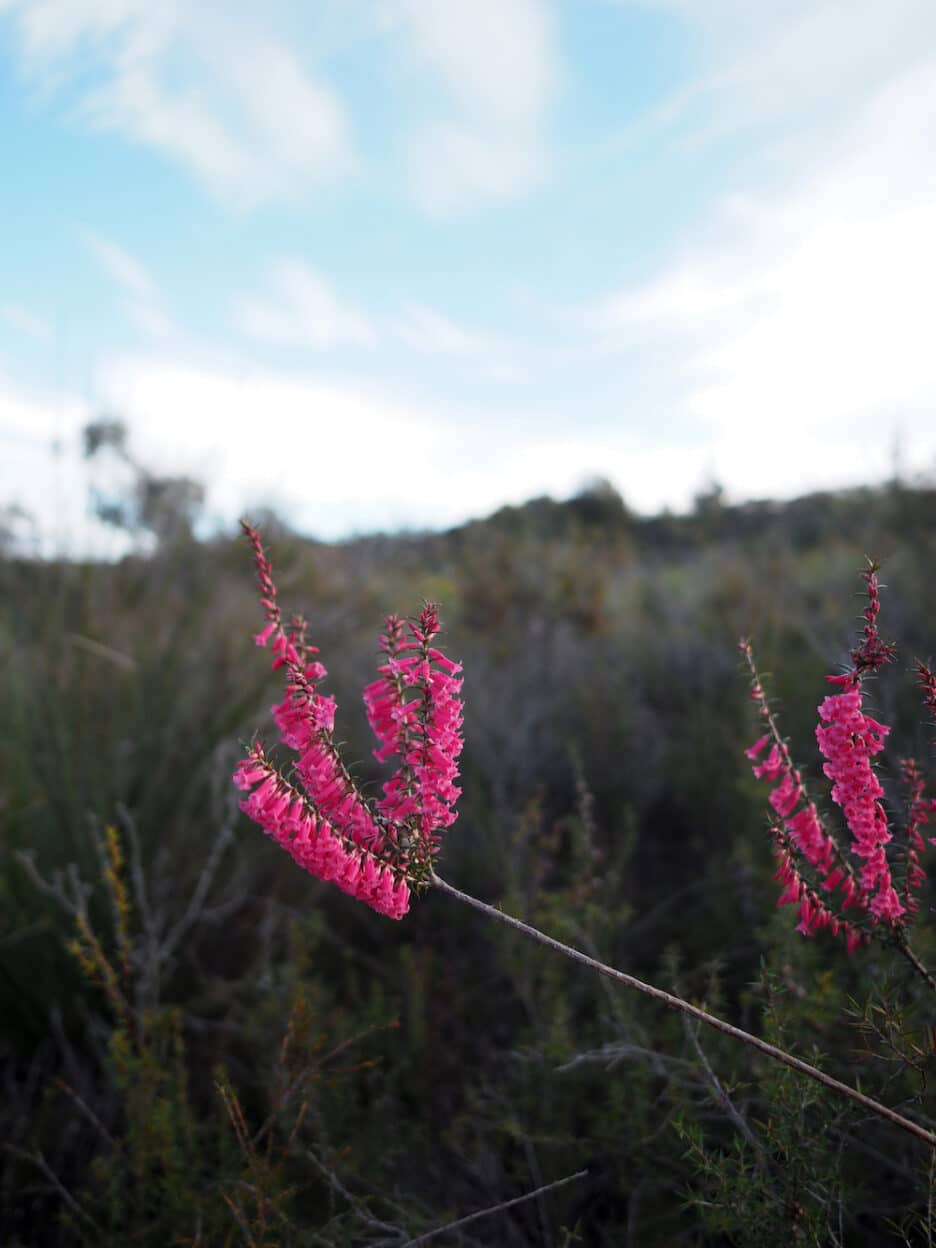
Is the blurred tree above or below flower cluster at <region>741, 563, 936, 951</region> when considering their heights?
above

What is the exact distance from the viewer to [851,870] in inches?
54.9

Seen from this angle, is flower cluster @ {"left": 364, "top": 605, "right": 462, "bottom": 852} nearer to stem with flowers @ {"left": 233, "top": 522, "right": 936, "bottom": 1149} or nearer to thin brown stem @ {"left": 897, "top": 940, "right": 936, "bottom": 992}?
stem with flowers @ {"left": 233, "top": 522, "right": 936, "bottom": 1149}

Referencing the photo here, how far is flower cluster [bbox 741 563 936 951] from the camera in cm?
124

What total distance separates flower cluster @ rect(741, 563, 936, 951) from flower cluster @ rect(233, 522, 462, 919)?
45 centimetres

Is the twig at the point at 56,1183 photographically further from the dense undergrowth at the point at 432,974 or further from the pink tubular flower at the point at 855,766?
the pink tubular flower at the point at 855,766

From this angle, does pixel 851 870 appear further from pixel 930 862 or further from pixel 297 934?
pixel 930 862

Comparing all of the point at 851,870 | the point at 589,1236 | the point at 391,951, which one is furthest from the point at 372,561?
the point at 851,870

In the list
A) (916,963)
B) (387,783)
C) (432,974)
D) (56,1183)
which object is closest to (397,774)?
(387,783)

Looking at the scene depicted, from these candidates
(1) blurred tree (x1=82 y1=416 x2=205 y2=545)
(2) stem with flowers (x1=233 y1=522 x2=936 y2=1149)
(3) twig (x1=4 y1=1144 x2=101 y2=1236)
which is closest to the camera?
(2) stem with flowers (x1=233 y1=522 x2=936 y2=1149)

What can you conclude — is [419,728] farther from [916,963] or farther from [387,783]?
[916,963]

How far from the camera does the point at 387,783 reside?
1.19 metres

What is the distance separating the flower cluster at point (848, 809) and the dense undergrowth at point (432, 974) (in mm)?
153

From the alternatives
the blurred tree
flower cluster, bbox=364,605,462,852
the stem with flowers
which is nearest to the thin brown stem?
the stem with flowers

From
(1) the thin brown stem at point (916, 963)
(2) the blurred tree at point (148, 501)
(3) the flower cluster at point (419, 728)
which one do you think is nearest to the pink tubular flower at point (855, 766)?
(1) the thin brown stem at point (916, 963)
